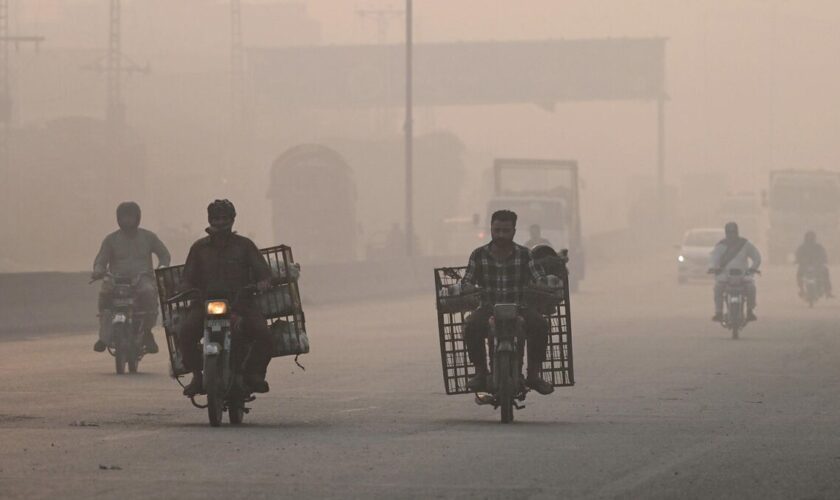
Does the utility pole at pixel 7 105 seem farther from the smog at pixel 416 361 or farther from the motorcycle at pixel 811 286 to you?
the motorcycle at pixel 811 286

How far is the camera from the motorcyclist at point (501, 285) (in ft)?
46.4

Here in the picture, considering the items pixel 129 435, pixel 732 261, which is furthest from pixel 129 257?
pixel 732 261

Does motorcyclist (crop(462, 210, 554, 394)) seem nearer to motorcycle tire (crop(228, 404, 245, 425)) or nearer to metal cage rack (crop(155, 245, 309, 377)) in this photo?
metal cage rack (crop(155, 245, 309, 377))

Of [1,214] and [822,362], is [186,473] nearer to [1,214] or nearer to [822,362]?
[822,362]

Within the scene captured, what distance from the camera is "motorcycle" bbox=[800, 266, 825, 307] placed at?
3894cm

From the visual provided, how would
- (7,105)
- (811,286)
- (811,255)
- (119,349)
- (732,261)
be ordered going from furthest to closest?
(7,105)
(811,255)
(811,286)
(732,261)
(119,349)

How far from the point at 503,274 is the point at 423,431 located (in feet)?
4.49

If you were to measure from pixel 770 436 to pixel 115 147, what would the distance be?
280ft

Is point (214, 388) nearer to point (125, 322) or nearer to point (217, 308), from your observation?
point (217, 308)

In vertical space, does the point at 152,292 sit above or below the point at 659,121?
below

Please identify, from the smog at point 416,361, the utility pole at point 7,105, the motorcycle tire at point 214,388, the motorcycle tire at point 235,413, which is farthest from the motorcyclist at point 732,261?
the utility pole at point 7,105

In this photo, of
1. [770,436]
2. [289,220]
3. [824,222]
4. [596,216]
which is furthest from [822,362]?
[596,216]

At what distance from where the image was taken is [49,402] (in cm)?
→ 1623

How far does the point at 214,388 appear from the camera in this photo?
13.3m
